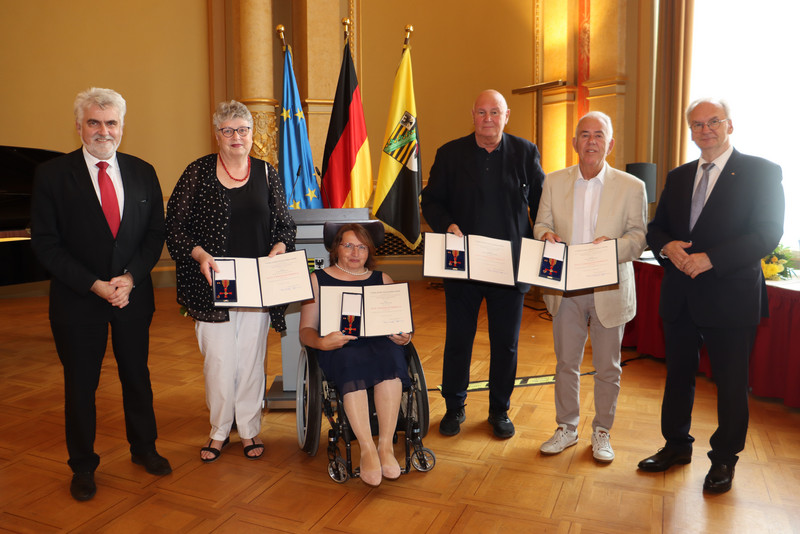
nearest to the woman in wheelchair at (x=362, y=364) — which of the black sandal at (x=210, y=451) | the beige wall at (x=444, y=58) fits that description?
the black sandal at (x=210, y=451)

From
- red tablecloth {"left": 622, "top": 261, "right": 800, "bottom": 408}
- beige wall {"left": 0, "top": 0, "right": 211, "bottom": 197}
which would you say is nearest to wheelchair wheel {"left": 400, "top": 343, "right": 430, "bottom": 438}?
red tablecloth {"left": 622, "top": 261, "right": 800, "bottom": 408}

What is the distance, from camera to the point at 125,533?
2.48 metres

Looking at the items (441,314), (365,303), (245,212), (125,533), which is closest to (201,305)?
(245,212)

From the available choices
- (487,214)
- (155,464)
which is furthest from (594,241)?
(155,464)

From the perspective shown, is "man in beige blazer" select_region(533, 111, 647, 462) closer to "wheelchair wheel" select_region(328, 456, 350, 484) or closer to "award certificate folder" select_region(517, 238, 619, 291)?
"award certificate folder" select_region(517, 238, 619, 291)

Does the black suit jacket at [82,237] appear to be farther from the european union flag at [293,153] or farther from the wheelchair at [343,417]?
the european union flag at [293,153]

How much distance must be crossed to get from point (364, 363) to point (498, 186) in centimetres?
116

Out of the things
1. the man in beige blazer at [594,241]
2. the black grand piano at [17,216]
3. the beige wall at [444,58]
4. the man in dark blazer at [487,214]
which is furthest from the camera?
the beige wall at [444,58]

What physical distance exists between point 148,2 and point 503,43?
4586 millimetres

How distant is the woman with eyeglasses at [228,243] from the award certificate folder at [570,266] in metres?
1.16

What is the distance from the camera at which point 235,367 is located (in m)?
3.15

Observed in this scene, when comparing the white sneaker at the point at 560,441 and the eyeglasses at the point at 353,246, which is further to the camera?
the white sneaker at the point at 560,441

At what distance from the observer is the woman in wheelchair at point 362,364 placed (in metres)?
2.85

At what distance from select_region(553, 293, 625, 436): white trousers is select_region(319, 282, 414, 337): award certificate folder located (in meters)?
0.76
